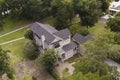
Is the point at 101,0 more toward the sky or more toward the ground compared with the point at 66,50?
more toward the sky

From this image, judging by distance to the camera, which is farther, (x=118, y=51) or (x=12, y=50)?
(x=12, y=50)

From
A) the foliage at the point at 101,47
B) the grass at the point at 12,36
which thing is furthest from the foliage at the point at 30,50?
the foliage at the point at 101,47

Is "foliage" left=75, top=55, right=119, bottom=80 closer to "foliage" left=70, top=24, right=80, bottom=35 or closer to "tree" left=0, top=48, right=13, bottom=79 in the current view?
"tree" left=0, top=48, right=13, bottom=79

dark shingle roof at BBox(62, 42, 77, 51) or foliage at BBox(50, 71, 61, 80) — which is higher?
dark shingle roof at BBox(62, 42, 77, 51)

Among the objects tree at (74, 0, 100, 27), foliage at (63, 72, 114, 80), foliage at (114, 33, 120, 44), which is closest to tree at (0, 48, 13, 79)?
foliage at (63, 72, 114, 80)

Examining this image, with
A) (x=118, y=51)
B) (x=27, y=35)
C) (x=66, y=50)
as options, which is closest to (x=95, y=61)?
(x=118, y=51)

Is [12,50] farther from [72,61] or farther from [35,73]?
[72,61]

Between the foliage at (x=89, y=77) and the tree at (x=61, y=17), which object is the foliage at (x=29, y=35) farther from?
the foliage at (x=89, y=77)
